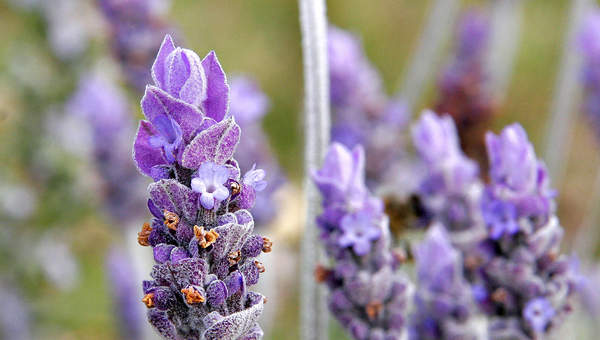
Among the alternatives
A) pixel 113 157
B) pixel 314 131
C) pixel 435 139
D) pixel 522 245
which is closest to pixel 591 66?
pixel 435 139

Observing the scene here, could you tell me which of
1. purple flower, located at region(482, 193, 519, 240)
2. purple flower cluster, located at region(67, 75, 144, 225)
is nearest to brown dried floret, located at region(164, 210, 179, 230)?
purple flower, located at region(482, 193, 519, 240)

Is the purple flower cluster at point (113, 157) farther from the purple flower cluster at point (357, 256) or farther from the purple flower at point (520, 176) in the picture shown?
the purple flower at point (520, 176)

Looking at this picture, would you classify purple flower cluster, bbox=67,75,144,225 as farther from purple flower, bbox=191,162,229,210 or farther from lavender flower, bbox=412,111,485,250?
purple flower, bbox=191,162,229,210

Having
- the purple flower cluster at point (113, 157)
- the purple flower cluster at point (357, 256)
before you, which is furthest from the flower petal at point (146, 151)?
the purple flower cluster at point (113, 157)

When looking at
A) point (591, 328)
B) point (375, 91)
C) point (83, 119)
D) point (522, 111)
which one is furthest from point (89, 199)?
point (522, 111)

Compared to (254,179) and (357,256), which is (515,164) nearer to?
(357,256)

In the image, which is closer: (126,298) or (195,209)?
(195,209)
